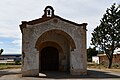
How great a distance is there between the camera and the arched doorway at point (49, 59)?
28859 mm

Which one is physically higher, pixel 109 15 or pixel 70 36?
pixel 109 15

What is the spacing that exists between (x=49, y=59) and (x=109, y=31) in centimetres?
1428

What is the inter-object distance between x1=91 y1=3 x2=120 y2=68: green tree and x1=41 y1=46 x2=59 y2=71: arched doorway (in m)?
13.7

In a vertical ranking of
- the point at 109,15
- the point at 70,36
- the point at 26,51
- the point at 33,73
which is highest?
the point at 109,15

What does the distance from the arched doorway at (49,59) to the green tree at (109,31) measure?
13703mm

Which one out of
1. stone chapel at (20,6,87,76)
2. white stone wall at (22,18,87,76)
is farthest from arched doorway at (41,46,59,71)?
white stone wall at (22,18,87,76)

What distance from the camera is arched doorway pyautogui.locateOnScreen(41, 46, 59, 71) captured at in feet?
94.7

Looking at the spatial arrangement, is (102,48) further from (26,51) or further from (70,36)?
(26,51)

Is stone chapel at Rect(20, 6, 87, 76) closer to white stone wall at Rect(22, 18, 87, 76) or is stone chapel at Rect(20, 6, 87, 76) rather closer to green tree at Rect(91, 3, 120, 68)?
white stone wall at Rect(22, 18, 87, 76)

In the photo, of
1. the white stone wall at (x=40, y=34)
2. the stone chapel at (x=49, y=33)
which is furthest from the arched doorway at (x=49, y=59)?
the white stone wall at (x=40, y=34)

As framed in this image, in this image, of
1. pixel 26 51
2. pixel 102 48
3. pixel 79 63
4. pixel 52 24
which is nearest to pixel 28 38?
pixel 26 51

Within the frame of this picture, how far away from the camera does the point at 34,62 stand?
2217 cm

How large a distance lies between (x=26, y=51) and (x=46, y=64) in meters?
7.71

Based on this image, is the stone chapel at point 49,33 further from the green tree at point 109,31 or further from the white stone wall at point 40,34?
the green tree at point 109,31
